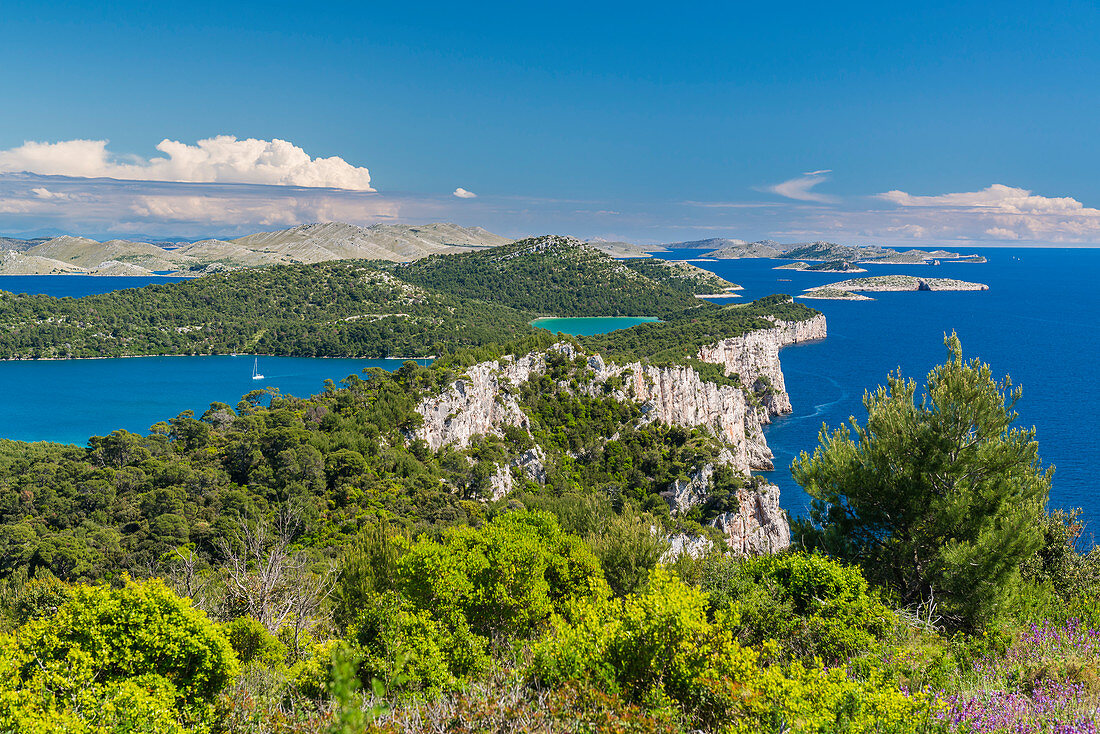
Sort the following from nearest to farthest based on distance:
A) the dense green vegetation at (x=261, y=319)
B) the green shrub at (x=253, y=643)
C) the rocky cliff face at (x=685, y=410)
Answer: the green shrub at (x=253, y=643), the rocky cliff face at (x=685, y=410), the dense green vegetation at (x=261, y=319)

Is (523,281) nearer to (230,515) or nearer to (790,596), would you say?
(230,515)

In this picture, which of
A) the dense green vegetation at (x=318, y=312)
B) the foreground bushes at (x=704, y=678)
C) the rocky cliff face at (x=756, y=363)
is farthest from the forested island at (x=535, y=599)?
the dense green vegetation at (x=318, y=312)

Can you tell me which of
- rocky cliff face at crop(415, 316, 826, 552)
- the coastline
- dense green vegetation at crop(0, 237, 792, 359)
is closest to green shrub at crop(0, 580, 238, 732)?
rocky cliff face at crop(415, 316, 826, 552)

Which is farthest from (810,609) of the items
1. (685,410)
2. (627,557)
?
(685,410)

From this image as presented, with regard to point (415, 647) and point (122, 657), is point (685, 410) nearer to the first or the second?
point (415, 647)

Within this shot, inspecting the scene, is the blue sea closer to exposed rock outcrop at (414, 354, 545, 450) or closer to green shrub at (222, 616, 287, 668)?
exposed rock outcrop at (414, 354, 545, 450)

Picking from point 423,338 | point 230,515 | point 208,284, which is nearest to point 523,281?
point 423,338

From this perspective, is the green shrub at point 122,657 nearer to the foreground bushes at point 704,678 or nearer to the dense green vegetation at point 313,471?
the foreground bushes at point 704,678
